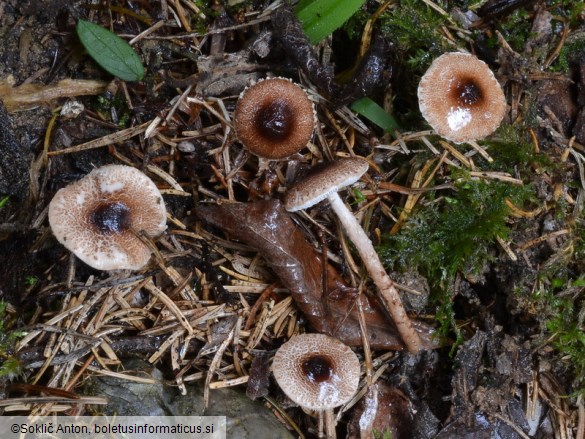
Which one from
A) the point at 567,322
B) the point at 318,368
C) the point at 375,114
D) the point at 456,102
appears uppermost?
the point at 375,114

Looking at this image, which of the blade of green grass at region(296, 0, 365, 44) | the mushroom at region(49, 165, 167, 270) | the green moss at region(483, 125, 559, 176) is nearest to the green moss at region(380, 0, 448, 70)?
the blade of green grass at region(296, 0, 365, 44)

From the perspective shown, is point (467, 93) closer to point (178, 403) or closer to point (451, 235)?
point (451, 235)

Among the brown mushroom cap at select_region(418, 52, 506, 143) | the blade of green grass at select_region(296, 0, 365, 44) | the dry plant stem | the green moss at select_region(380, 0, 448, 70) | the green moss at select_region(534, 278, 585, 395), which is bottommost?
the green moss at select_region(534, 278, 585, 395)

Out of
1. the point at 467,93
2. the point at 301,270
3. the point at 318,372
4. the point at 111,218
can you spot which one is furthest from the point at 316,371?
the point at 467,93

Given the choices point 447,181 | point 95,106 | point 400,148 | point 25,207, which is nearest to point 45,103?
point 95,106

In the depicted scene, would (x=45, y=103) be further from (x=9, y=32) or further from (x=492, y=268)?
(x=492, y=268)

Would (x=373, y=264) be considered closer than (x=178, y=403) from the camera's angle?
No

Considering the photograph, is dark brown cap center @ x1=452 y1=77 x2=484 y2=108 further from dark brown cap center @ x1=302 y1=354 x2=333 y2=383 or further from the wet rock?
the wet rock
